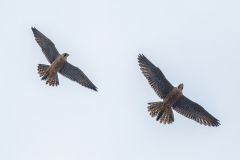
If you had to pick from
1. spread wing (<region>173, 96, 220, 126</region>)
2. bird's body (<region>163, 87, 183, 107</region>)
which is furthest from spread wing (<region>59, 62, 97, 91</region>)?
spread wing (<region>173, 96, 220, 126</region>)

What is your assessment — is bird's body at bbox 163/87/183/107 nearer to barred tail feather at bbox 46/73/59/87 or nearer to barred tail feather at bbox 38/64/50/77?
barred tail feather at bbox 46/73/59/87

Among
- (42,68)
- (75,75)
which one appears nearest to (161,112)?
(75,75)

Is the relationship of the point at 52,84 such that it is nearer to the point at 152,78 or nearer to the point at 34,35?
the point at 34,35

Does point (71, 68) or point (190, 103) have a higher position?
point (190, 103)

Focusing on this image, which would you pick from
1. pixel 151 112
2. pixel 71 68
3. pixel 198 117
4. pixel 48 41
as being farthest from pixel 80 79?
pixel 198 117

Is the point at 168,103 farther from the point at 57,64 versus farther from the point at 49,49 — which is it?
the point at 49,49
